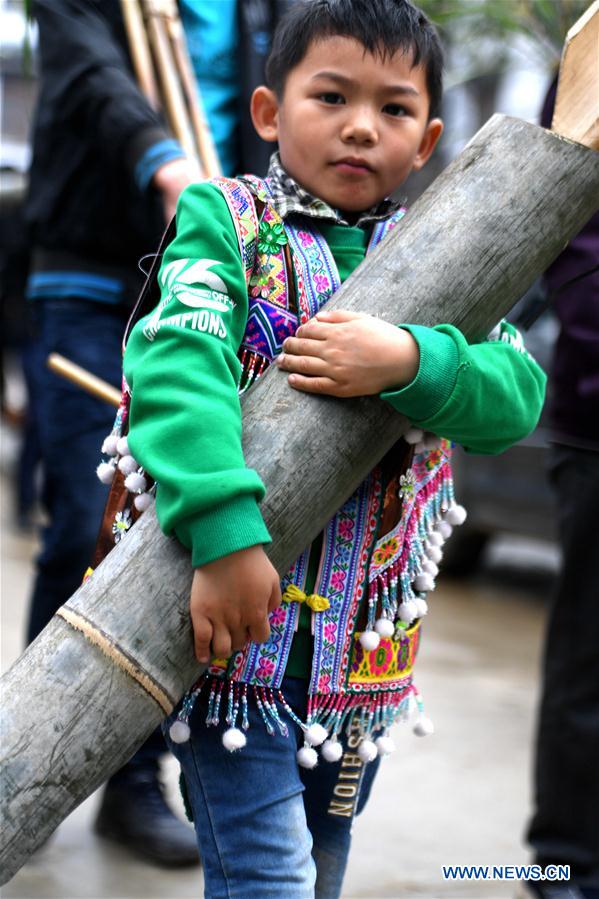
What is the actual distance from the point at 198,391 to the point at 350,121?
50 cm

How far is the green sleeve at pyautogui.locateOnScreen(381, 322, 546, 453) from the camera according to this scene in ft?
5.51

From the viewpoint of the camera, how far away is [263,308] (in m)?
1.79

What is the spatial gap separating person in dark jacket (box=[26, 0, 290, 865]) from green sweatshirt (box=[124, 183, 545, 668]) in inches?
46.6

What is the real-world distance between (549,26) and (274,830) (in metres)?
3.45

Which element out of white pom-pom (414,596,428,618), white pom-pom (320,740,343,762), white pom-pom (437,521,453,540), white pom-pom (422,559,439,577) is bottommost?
white pom-pom (320,740,343,762)

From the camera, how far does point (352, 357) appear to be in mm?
1646

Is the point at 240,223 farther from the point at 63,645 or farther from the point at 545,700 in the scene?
the point at 545,700

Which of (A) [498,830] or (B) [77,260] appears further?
(A) [498,830]

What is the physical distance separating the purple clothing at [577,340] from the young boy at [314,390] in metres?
0.72

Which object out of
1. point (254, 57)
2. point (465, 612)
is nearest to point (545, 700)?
point (254, 57)

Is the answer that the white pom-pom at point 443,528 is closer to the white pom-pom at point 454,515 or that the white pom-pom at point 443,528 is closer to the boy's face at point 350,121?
the white pom-pom at point 454,515

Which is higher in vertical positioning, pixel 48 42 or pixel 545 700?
pixel 48 42

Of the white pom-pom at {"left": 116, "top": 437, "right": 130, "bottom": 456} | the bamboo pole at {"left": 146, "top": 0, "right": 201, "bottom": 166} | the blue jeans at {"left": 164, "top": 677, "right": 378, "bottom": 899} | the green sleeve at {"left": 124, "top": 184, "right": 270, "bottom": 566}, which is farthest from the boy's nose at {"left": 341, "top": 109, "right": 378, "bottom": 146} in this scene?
the bamboo pole at {"left": 146, "top": 0, "right": 201, "bottom": 166}

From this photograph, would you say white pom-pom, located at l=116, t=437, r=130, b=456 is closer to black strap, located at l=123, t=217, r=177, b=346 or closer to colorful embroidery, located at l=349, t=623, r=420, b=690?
black strap, located at l=123, t=217, r=177, b=346
